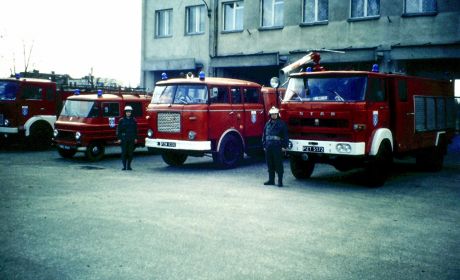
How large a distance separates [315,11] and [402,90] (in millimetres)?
11900

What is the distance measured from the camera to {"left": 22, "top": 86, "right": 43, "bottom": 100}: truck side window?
18812 mm

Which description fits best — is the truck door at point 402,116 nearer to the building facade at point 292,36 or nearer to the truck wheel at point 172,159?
the building facade at point 292,36

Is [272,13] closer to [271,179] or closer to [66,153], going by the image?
[66,153]

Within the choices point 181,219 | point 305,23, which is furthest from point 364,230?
point 305,23

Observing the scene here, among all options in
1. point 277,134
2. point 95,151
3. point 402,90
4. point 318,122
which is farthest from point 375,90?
point 95,151

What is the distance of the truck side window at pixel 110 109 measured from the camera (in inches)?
640

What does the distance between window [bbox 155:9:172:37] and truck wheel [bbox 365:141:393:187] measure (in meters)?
19.8

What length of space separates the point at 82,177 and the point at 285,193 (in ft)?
16.5

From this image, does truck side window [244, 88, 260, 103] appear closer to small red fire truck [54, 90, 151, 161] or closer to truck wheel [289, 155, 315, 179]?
truck wheel [289, 155, 315, 179]

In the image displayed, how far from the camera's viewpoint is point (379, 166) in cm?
1109

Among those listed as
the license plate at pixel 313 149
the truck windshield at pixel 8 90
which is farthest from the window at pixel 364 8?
the truck windshield at pixel 8 90

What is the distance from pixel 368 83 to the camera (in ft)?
35.7

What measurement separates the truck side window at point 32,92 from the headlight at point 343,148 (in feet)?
42.1

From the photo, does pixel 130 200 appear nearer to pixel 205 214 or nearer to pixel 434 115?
pixel 205 214
